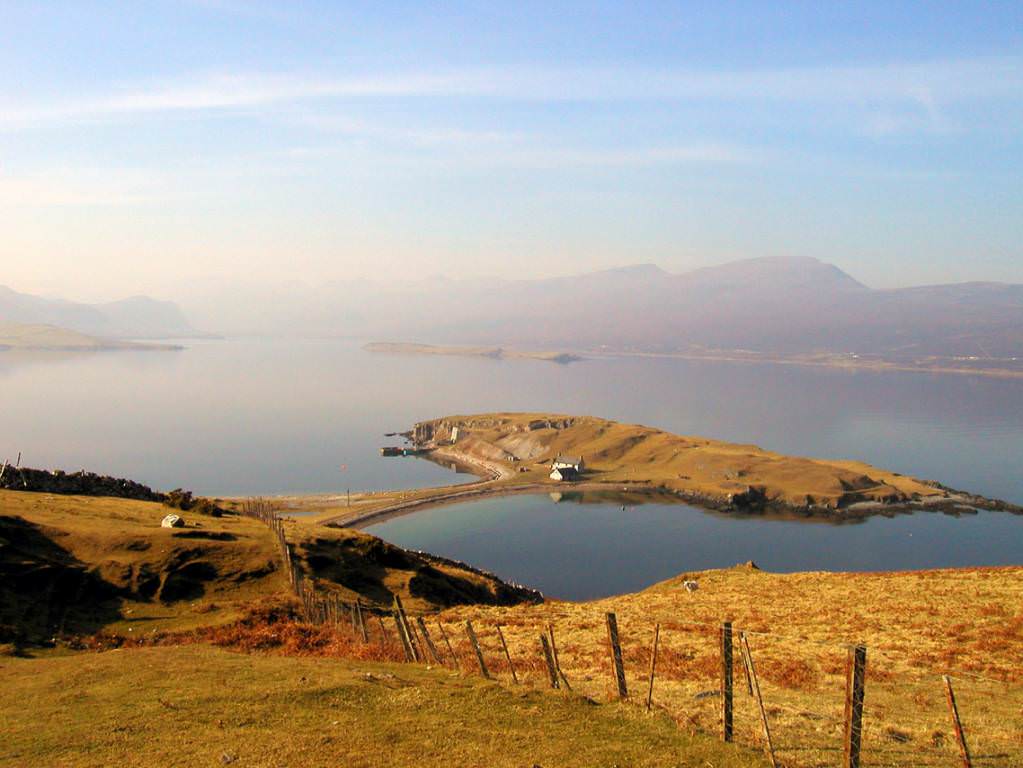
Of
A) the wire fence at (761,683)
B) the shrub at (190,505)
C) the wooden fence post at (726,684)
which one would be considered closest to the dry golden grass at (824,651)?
the wire fence at (761,683)

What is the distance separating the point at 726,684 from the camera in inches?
482

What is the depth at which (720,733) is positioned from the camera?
12.4m

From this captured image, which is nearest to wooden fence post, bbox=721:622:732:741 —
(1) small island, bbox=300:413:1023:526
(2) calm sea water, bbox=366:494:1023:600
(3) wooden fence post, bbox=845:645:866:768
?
(3) wooden fence post, bbox=845:645:866:768

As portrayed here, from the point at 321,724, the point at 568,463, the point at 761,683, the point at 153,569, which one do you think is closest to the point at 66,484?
the point at 153,569

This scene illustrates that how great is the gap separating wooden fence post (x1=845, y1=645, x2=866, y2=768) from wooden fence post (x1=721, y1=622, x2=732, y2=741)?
2090 mm

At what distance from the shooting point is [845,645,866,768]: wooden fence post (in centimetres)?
1012

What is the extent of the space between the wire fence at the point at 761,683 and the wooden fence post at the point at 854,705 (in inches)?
0.6

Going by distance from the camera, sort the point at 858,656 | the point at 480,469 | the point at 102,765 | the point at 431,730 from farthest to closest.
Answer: the point at 480,469, the point at 431,730, the point at 102,765, the point at 858,656

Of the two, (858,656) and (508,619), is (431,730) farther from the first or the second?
(508,619)

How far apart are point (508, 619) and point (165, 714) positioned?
17.0 meters

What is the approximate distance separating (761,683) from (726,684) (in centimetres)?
705

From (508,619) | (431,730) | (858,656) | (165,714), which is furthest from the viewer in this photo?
(508,619)

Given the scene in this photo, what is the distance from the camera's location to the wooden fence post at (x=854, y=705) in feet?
33.2

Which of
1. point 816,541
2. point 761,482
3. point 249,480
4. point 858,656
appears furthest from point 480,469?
point 858,656
